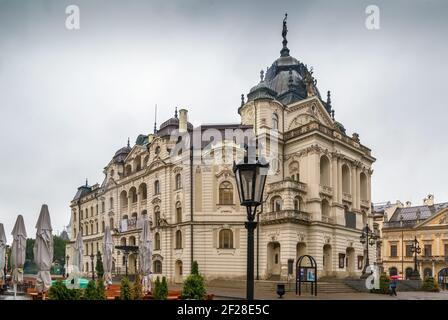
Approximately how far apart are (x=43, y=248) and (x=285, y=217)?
76.8ft

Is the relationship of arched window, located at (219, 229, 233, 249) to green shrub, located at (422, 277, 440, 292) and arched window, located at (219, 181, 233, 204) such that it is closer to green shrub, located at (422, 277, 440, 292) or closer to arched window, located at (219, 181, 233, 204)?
arched window, located at (219, 181, 233, 204)

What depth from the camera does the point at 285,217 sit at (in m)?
39.3

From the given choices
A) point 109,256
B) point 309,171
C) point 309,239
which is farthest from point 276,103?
point 109,256

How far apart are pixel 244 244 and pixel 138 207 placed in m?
14.3

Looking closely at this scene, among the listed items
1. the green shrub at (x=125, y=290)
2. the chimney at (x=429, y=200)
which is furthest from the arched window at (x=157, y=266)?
the chimney at (x=429, y=200)

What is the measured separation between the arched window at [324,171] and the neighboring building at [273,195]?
90 millimetres

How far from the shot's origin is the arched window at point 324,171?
4341 centimetres

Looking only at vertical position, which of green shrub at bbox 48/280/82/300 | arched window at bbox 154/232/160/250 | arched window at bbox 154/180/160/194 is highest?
arched window at bbox 154/180/160/194

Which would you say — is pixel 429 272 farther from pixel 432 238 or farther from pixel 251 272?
pixel 251 272

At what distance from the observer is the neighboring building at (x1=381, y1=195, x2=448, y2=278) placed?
6819 centimetres

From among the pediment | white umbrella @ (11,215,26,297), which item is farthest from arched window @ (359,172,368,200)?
white umbrella @ (11,215,26,297)

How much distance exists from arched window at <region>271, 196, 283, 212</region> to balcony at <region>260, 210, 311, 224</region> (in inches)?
34.3

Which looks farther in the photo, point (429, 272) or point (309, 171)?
point (429, 272)
